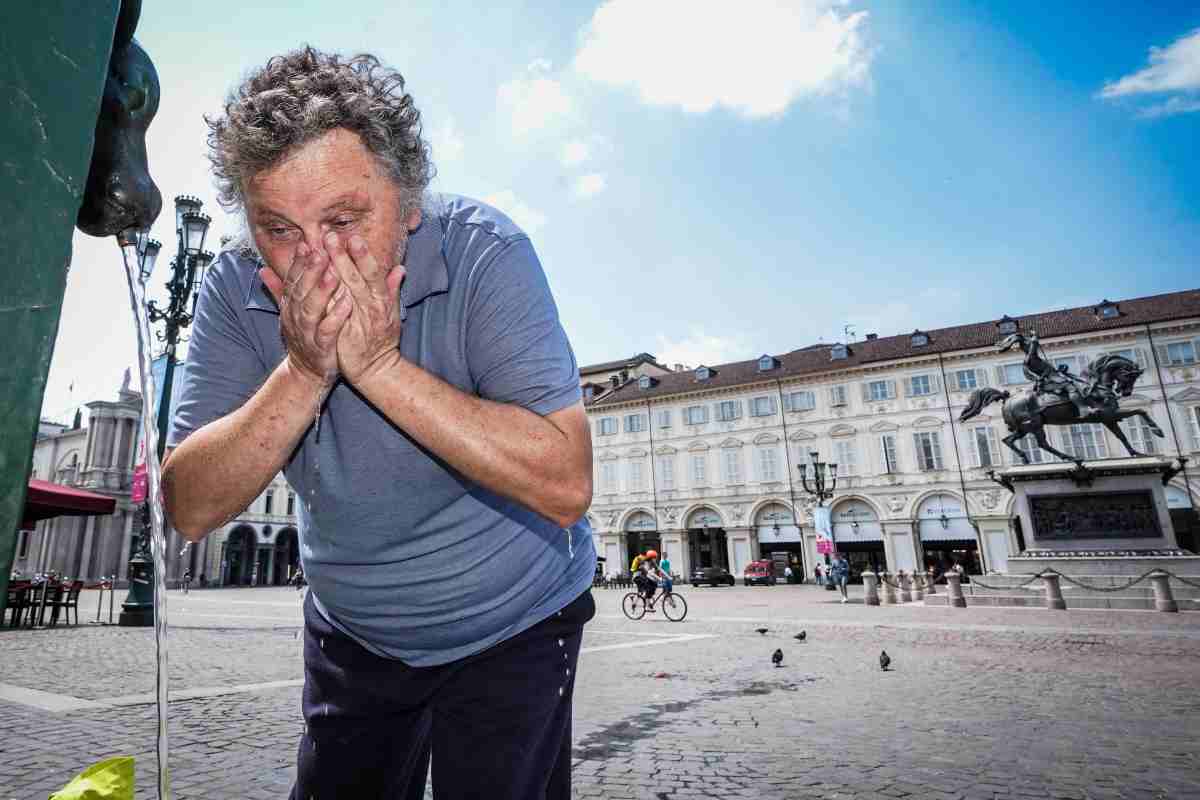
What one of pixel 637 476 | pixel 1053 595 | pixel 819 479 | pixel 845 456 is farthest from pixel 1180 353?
pixel 637 476

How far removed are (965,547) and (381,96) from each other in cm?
4238

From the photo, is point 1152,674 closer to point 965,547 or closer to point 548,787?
point 548,787

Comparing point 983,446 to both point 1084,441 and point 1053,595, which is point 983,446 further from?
point 1053,595

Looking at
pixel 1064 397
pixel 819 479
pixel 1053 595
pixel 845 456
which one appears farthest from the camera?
pixel 845 456

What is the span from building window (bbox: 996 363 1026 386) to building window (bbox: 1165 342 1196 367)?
6.84m

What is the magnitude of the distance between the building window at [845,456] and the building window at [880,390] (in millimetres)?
3036

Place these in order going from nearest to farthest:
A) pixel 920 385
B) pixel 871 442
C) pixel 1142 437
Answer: pixel 1142 437
pixel 920 385
pixel 871 442

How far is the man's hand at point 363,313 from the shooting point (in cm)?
113

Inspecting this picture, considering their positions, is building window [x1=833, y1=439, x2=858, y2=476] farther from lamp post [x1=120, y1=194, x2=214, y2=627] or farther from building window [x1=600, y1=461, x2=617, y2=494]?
lamp post [x1=120, y1=194, x2=214, y2=627]

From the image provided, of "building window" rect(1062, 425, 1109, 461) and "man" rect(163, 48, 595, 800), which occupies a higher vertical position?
"building window" rect(1062, 425, 1109, 461)

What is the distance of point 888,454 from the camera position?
1549 inches

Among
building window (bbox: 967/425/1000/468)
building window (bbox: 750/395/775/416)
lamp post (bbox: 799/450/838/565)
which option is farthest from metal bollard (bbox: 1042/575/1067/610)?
building window (bbox: 750/395/775/416)

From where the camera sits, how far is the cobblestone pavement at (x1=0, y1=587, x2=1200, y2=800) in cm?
362

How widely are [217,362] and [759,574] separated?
39.4 metres
